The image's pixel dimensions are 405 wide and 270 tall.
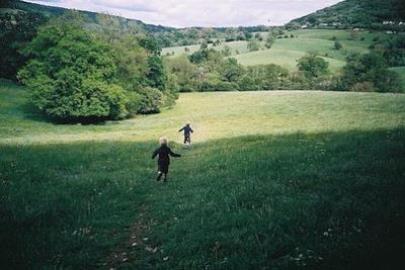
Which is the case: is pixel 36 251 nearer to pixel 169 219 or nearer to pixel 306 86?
pixel 169 219

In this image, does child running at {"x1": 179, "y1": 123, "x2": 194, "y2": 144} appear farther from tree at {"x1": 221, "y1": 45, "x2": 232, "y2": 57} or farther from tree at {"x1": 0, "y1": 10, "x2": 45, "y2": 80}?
tree at {"x1": 221, "y1": 45, "x2": 232, "y2": 57}

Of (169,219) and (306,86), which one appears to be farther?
(306,86)

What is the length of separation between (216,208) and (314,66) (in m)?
117

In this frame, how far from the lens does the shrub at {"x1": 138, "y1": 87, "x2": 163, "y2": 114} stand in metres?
67.7

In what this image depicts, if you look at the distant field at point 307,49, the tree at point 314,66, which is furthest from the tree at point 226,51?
the tree at point 314,66

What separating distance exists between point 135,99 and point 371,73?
61567 mm

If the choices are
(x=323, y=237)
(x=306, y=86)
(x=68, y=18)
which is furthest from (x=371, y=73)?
(x=323, y=237)

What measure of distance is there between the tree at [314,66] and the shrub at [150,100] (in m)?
64.1

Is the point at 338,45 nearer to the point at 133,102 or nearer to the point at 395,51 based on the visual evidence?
the point at 395,51

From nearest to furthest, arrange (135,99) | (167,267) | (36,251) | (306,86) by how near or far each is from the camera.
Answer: (167,267) < (36,251) < (135,99) < (306,86)

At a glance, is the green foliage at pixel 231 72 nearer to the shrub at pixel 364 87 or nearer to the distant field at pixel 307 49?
the distant field at pixel 307 49

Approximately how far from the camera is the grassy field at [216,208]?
856 centimetres

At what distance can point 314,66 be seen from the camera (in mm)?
122062

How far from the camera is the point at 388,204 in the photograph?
10.1 metres
